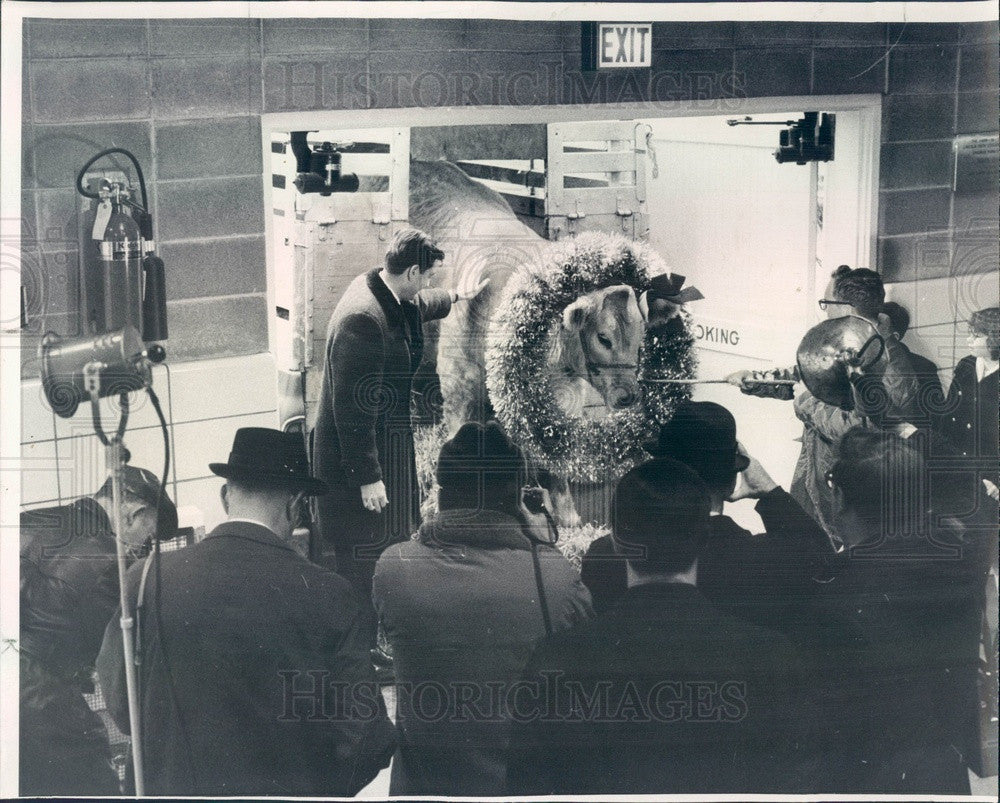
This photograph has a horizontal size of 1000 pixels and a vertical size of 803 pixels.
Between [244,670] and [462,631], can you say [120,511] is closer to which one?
[244,670]

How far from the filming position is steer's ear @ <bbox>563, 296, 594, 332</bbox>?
3551mm

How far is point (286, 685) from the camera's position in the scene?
3.54 meters

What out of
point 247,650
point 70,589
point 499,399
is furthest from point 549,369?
point 70,589

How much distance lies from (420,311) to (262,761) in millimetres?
1388

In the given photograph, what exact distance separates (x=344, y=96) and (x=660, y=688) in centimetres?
195

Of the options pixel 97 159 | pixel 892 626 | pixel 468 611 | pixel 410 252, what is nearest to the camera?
pixel 97 159

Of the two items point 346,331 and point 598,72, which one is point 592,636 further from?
point 598,72

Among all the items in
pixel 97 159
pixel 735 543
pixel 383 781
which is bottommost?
pixel 383 781

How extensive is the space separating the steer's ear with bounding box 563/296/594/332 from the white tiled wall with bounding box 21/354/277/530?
86 cm

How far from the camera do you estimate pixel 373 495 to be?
11.6 feet

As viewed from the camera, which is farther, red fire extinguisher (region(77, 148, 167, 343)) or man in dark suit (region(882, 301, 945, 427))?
man in dark suit (region(882, 301, 945, 427))

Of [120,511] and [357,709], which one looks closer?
[120,511]

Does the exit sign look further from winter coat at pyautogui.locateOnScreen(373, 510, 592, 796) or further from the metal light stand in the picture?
the metal light stand

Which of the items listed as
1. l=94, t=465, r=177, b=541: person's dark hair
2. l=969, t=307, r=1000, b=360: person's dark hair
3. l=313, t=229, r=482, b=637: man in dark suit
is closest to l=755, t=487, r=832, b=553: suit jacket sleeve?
l=969, t=307, r=1000, b=360: person's dark hair
